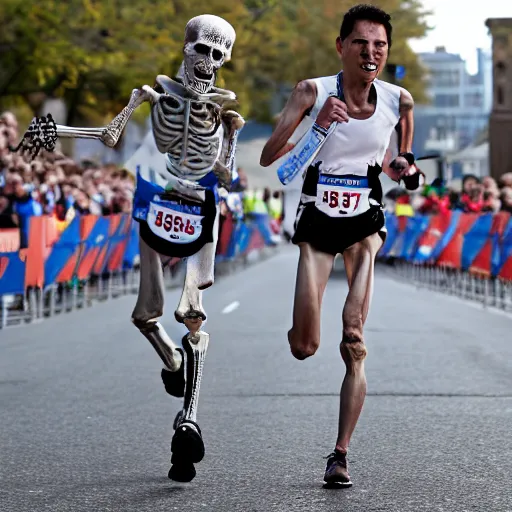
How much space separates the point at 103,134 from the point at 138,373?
5.23m

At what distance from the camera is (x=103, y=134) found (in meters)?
7.01

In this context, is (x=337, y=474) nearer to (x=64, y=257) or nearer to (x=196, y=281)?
(x=196, y=281)


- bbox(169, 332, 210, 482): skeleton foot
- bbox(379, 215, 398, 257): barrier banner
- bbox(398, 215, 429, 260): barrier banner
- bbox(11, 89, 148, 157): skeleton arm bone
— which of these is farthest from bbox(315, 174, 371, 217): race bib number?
bbox(379, 215, 398, 257): barrier banner

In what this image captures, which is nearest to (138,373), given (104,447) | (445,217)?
(104,447)

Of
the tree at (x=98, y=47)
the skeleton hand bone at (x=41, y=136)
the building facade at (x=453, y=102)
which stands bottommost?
the skeleton hand bone at (x=41, y=136)

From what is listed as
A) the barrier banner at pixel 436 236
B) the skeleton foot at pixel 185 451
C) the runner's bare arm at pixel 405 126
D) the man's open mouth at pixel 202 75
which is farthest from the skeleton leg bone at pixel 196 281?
the barrier banner at pixel 436 236

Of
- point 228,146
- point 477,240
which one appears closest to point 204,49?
point 228,146

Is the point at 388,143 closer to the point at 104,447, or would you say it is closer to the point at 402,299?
the point at 104,447

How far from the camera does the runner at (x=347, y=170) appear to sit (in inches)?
272

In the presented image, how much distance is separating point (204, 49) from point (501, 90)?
156 feet

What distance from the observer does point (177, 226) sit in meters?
7.33

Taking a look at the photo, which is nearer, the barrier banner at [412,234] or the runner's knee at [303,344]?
the runner's knee at [303,344]

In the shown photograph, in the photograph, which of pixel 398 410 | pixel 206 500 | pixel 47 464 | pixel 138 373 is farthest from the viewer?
pixel 138 373

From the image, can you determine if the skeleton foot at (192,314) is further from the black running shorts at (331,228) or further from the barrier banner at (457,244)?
the barrier banner at (457,244)
